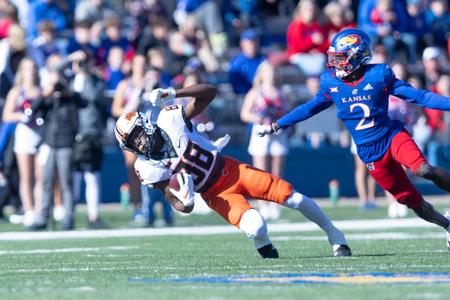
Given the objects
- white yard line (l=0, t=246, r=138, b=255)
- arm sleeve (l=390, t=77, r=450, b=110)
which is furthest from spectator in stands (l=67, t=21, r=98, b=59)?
arm sleeve (l=390, t=77, r=450, b=110)

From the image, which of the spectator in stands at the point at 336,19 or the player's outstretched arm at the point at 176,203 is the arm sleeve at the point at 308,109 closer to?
the player's outstretched arm at the point at 176,203

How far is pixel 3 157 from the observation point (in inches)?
632

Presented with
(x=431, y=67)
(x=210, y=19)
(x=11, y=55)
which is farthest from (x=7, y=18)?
(x=431, y=67)

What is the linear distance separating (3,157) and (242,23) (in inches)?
255

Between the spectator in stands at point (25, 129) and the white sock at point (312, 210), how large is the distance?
6059mm

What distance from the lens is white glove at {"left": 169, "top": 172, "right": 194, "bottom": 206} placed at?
8945 mm

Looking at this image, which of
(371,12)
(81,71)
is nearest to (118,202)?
(81,71)

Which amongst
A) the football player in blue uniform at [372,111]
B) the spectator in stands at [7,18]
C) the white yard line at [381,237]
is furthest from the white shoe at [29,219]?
the football player in blue uniform at [372,111]

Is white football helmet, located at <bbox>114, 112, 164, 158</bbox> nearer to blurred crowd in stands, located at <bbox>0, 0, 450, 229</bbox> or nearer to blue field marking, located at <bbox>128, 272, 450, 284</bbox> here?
blue field marking, located at <bbox>128, 272, 450, 284</bbox>

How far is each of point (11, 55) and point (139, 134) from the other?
7.07 metres

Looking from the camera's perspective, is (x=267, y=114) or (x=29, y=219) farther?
(x=267, y=114)

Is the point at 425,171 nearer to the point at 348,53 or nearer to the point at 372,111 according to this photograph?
the point at 372,111

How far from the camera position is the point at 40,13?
1903 cm

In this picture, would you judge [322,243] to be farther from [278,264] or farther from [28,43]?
[28,43]
